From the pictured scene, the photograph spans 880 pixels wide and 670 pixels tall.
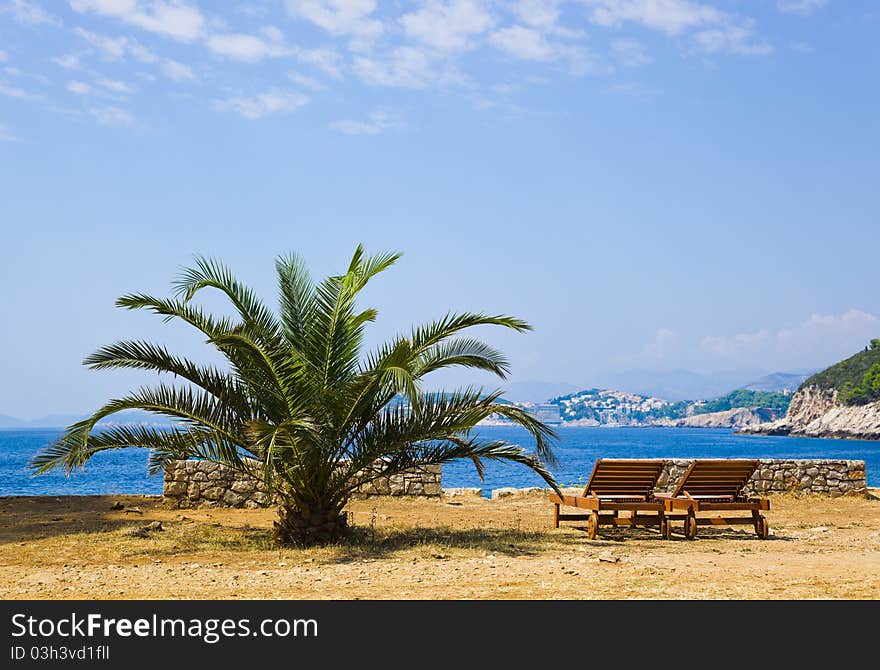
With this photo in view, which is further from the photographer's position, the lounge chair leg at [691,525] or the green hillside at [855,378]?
the green hillside at [855,378]

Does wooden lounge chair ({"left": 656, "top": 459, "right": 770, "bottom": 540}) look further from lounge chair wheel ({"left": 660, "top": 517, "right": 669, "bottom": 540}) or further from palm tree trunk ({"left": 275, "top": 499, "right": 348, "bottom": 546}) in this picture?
palm tree trunk ({"left": 275, "top": 499, "right": 348, "bottom": 546})

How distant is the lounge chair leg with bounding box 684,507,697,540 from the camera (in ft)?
37.3

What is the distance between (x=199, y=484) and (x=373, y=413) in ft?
17.9

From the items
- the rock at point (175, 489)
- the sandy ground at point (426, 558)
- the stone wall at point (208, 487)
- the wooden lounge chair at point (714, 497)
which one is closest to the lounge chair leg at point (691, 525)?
the wooden lounge chair at point (714, 497)

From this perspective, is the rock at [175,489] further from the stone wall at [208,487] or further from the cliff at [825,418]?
the cliff at [825,418]

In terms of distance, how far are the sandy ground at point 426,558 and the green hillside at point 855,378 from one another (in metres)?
121

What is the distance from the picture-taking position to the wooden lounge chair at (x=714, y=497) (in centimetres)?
1138

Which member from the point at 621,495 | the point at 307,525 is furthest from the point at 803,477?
the point at 307,525

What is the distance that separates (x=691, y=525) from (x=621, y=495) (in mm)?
915

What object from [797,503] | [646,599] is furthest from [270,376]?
[797,503]

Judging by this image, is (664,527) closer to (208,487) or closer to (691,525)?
(691,525)

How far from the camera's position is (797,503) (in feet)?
52.2

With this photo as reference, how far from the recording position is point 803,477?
17.0 m
